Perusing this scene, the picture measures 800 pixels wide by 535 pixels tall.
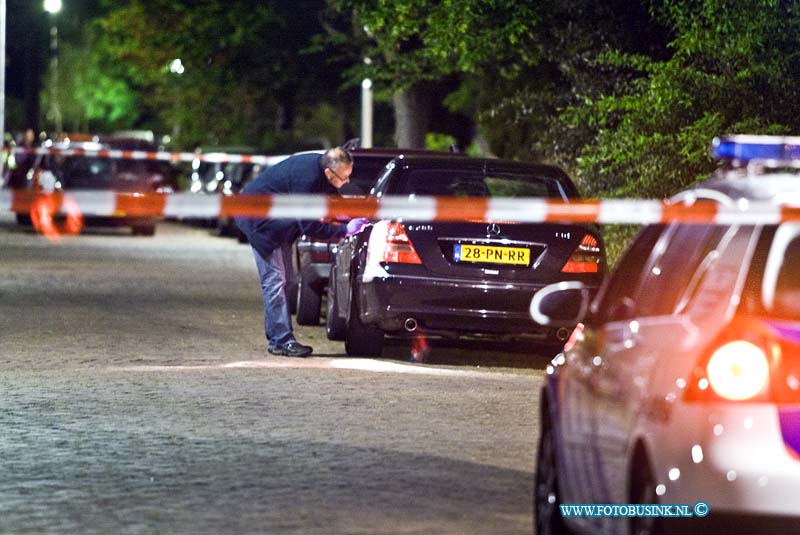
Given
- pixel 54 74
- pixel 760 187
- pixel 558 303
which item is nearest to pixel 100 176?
pixel 558 303

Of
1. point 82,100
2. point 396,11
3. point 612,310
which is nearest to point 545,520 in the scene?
point 612,310

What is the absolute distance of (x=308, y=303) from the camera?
17406mm

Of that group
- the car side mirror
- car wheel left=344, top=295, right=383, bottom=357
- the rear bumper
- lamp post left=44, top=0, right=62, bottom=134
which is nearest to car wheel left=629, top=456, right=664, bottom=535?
the car side mirror

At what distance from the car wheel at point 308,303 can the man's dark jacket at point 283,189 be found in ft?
8.28

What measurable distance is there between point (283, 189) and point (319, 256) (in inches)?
84.9

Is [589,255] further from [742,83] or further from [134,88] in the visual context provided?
[134,88]

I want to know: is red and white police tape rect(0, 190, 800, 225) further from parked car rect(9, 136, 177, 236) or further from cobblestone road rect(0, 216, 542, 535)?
parked car rect(9, 136, 177, 236)

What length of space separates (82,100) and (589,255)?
321ft

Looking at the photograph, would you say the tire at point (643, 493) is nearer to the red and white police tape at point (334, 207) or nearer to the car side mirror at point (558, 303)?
the car side mirror at point (558, 303)

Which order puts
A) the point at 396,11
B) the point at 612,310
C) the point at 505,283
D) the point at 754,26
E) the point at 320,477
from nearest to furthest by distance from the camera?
the point at 612,310, the point at 320,477, the point at 505,283, the point at 754,26, the point at 396,11

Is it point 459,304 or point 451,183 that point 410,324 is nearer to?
point 459,304

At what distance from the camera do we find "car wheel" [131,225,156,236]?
35281 millimetres

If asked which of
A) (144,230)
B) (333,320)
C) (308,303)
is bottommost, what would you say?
(144,230)

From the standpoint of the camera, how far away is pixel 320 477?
904 centimetres
